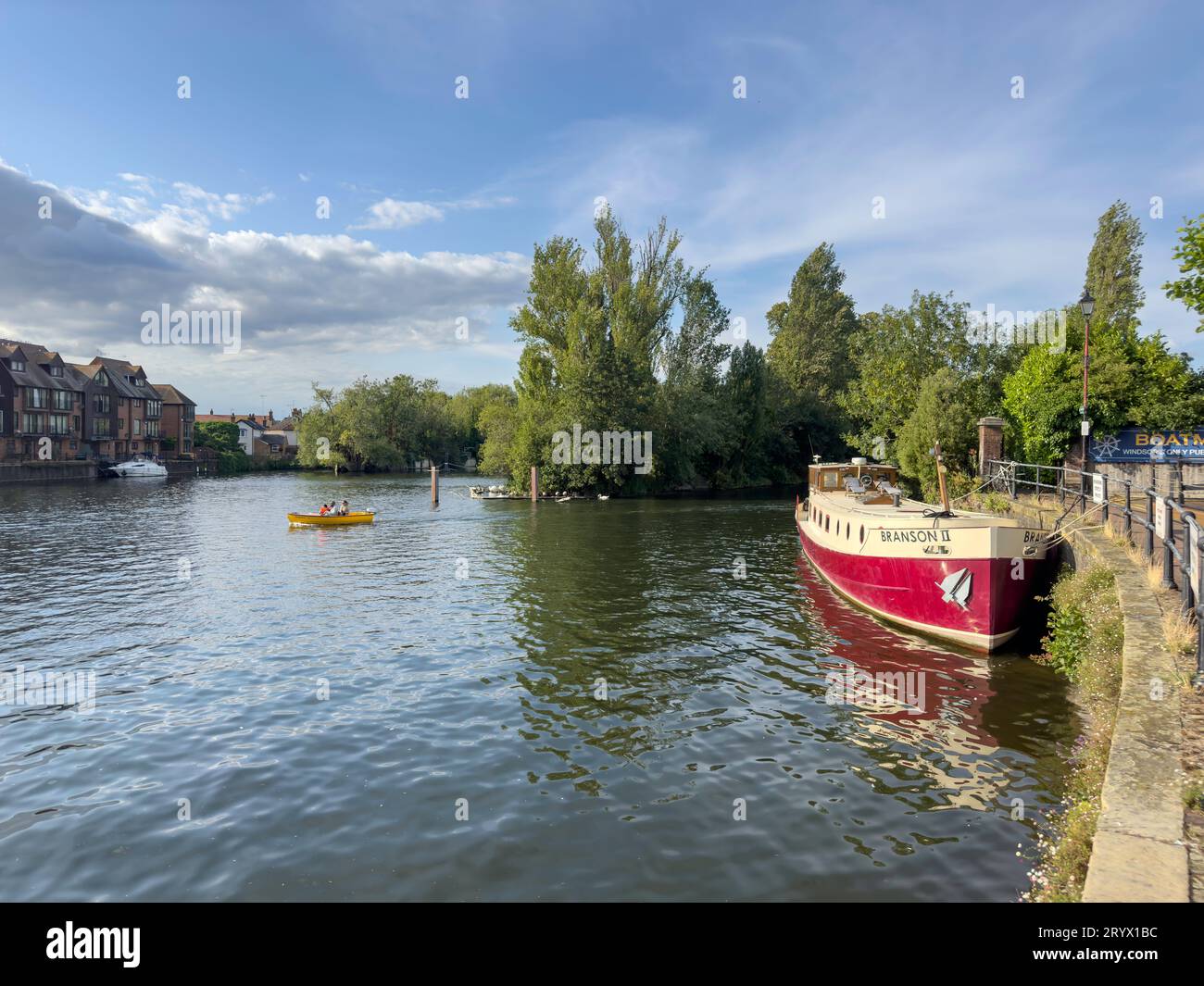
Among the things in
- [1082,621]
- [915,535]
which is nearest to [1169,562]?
[1082,621]

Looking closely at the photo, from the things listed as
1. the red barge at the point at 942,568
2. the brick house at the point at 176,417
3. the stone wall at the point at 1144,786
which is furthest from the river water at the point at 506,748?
the brick house at the point at 176,417

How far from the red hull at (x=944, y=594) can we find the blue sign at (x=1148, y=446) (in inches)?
904

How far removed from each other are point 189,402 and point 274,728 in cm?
12013

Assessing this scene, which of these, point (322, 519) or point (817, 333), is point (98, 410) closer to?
point (322, 519)

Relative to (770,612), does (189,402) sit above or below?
above

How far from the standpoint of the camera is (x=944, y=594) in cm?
1616

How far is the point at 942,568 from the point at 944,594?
2.10ft

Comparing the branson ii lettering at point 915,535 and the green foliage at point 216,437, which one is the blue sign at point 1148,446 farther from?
the green foliage at point 216,437

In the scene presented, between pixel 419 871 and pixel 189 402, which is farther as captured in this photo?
pixel 189 402
